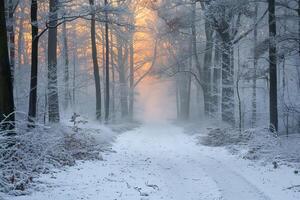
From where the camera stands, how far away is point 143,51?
5581 centimetres

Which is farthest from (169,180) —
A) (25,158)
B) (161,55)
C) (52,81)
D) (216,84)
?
(161,55)

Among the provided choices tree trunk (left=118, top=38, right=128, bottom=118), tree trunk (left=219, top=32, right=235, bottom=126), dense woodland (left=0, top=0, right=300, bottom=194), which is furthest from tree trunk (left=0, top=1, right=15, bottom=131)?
tree trunk (left=118, top=38, right=128, bottom=118)

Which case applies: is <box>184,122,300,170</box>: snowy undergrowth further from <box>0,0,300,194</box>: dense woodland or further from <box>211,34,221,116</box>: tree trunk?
<box>211,34,221,116</box>: tree trunk

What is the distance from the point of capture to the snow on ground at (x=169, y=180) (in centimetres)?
1080

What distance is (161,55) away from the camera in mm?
53812

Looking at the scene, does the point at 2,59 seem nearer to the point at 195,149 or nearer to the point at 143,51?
the point at 195,149

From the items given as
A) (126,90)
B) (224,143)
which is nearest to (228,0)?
(224,143)

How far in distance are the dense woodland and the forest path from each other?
1706 mm

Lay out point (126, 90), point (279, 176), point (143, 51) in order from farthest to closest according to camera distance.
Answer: point (143, 51) < point (126, 90) < point (279, 176)

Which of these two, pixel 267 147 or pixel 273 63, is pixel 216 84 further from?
pixel 267 147

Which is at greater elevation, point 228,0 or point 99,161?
point 228,0

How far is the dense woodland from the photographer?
1777 centimetres

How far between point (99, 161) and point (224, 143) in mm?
8197

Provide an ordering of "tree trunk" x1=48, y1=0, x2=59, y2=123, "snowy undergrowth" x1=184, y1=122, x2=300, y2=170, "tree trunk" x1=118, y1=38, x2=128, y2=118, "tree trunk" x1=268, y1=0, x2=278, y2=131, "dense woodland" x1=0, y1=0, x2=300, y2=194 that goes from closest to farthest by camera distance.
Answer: "snowy undergrowth" x1=184, y1=122, x2=300, y2=170, "dense woodland" x1=0, y1=0, x2=300, y2=194, "tree trunk" x1=268, y1=0, x2=278, y2=131, "tree trunk" x1=48, y1=0, x2=59, y2=123, "tree trunk" x1=118, y1=38, x2=128, y2=118
